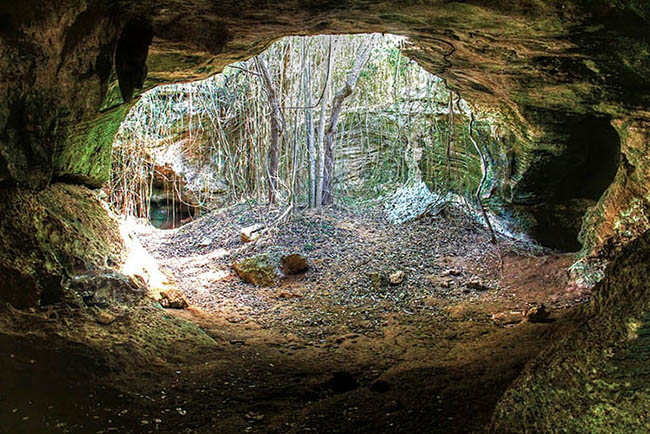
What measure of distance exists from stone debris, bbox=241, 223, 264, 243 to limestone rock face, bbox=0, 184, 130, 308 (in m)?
2.45

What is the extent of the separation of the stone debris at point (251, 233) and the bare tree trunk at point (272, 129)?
81cm

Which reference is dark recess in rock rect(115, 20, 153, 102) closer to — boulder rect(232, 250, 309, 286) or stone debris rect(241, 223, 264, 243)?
boulder rect(232, 250, 309, 286)

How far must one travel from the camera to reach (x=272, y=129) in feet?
24.0

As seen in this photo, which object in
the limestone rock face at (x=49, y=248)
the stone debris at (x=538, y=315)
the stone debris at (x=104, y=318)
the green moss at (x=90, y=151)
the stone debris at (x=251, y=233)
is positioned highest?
the green moss at (x=90, y=151)

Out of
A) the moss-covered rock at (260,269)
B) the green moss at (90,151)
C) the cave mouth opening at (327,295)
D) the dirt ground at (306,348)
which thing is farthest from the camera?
the moss-covered rock at (260,269)

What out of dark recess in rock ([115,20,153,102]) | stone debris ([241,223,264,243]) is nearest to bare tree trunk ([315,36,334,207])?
stone debris ([241,223,264,243])

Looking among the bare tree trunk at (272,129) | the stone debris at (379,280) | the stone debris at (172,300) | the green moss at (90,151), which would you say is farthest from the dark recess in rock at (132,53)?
the bare tree trunk at (272,129)

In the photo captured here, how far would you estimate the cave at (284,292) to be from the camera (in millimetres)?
2182

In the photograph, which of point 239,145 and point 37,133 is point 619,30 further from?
point 239,145

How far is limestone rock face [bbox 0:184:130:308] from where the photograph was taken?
2.79 meters

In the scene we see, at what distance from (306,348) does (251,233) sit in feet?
10.2

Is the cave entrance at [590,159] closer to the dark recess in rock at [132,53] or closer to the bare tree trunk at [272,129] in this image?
the bare tree trunk at [272,129]

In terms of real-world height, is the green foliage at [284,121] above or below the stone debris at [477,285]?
above

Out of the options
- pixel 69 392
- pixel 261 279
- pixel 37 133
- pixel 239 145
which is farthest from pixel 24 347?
pixel 239 145
